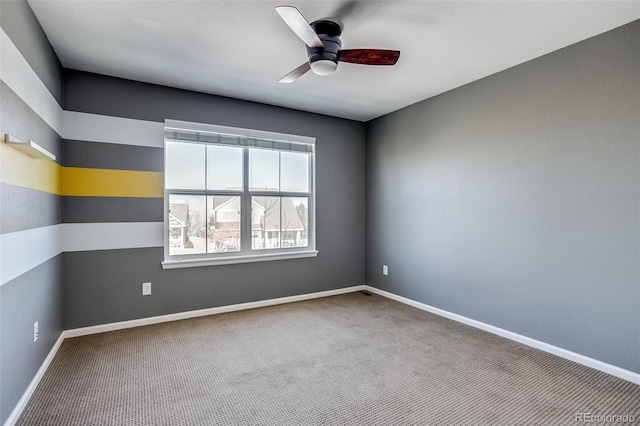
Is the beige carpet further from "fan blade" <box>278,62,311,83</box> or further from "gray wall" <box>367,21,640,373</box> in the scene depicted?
"fan blade" <box>278,62,311,83</box>

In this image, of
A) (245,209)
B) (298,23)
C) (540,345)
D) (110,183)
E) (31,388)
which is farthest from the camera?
(245,209)

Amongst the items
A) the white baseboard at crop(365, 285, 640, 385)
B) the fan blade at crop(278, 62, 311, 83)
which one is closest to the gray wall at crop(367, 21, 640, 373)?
the white baseboard at crop(365, 285, 640, 385)

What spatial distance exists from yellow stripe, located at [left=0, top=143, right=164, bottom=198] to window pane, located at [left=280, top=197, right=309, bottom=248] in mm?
1503

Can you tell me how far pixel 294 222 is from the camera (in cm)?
438

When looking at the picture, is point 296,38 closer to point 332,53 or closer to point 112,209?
point 332,53

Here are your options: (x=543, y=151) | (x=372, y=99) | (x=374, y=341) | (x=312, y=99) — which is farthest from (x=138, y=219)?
(x=543, y=151)

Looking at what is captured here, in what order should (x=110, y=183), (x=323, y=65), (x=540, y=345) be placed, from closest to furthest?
(x=323, y=65)
(x=540, y=345)
(x=110, y=183)

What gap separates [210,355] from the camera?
2.70m

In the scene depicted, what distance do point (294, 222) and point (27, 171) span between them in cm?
279

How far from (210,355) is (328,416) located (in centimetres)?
124

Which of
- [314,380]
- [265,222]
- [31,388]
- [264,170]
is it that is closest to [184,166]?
[264,170]

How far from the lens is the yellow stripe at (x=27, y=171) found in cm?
173

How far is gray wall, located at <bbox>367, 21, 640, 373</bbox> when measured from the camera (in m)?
2.38

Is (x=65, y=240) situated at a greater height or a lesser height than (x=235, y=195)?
lesser
